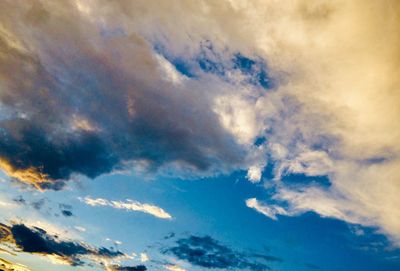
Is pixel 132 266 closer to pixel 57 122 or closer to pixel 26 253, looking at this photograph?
pixel 26 253

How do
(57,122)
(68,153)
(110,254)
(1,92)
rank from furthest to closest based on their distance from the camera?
(110,254), (68,153), (57,122), (1,92)

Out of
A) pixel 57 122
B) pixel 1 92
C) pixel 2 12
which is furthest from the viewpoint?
pixel 57 122

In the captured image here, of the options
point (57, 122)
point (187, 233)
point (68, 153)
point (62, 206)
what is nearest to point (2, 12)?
point (57, 122)

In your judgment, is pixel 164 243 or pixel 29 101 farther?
pixel 164 243

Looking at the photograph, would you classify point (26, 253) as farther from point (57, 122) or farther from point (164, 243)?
point (57, 122)

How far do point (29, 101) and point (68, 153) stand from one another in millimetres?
5854

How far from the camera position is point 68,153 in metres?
22.2

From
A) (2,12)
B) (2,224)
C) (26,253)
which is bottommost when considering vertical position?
(26,253)

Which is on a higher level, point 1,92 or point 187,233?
point 1,92

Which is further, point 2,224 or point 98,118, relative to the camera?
point 2,224

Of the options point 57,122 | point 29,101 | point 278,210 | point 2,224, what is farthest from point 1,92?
point 278,210

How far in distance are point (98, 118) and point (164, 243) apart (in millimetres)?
17305

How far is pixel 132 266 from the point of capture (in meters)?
33.3

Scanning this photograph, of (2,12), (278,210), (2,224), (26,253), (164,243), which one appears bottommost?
(26,253)
